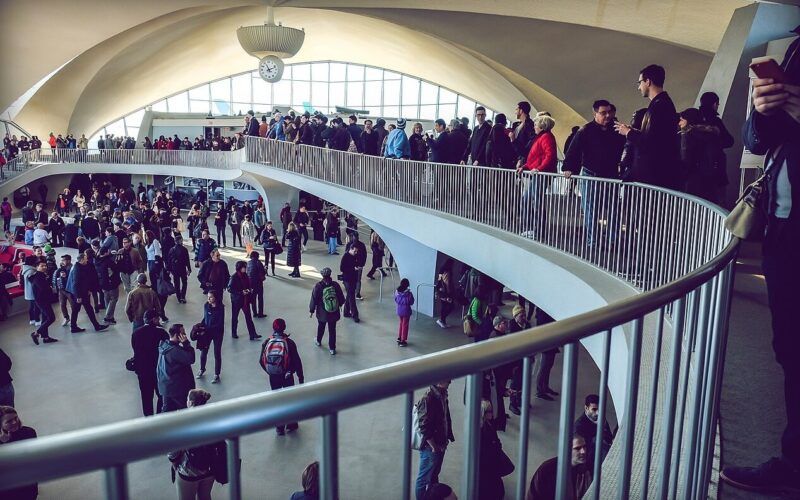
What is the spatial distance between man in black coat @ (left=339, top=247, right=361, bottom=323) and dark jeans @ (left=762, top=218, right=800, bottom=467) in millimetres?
12756

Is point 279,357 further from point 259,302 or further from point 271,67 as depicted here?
point 271,67

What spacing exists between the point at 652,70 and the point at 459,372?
17.3 feet

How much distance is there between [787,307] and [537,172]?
618 centimetres

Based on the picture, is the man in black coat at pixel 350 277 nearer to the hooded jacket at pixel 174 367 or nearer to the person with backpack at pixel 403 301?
the person with backpack at pixel 403 301

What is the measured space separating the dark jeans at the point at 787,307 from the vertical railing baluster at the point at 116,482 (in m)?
2.76

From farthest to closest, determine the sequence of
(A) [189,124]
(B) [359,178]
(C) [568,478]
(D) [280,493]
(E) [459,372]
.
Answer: (A) [189,124] → (B) [359,178] → (D) [280,493] → (C) [568,478] → (E) [459,372]

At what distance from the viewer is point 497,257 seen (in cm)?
1005

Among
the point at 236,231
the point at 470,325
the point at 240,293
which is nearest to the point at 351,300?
the point at 240,293

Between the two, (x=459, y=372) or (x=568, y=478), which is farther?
(x=568, y=478)

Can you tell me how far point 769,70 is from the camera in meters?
2.52

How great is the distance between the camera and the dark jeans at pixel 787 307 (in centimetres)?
275

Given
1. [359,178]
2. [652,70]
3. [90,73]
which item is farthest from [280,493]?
[90,73]

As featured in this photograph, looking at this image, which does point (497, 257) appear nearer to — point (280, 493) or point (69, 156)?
point (280, 493)

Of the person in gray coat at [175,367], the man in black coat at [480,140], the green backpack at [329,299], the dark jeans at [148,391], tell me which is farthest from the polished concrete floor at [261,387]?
the man in black coat at [480,140]
